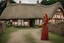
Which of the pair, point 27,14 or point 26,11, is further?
point 26,11

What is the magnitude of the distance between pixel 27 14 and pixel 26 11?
152cm

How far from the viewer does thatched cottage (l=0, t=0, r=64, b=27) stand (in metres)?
47.0

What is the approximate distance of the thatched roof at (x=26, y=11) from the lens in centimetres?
4700

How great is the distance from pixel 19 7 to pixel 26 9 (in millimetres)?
1812

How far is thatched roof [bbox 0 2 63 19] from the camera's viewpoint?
154ft

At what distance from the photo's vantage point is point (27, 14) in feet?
155

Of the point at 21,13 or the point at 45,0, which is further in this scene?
the point at 45,0

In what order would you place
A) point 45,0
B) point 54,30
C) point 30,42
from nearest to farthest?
point 30,42
point 54,30
point 45,0

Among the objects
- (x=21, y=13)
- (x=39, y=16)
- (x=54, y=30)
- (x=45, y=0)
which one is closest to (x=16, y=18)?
(x=21, y=13)

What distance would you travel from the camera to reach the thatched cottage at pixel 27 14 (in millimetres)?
46984

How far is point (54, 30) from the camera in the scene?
24719 millimetres

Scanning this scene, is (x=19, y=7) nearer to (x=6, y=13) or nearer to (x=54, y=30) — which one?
(x=6, y=13)

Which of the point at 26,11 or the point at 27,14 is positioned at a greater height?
the point at 26,11

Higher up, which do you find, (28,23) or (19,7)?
(19,7)
